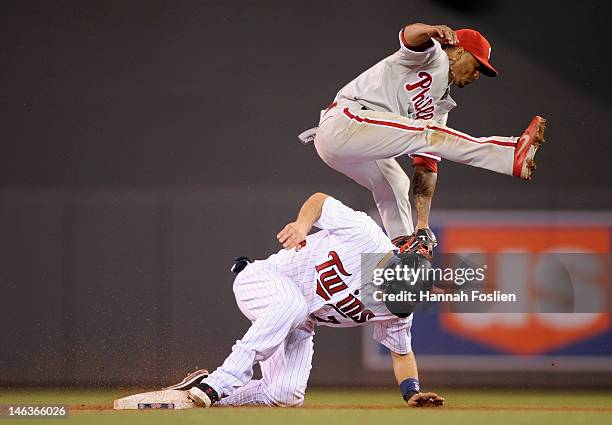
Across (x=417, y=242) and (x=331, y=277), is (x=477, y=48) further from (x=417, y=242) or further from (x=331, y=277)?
(x=331, y=277)

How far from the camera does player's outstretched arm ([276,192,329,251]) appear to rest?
149 inches

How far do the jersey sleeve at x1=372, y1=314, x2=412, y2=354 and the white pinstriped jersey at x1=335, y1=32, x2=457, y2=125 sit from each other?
0.89 meters

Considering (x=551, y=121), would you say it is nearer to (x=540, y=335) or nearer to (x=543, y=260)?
(x=543, y=260)

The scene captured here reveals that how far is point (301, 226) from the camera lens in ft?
12.7

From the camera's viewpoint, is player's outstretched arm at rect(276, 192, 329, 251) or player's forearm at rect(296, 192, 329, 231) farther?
player's forearm at rect(296, 192, 329, 231)

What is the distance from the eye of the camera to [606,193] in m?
6.78

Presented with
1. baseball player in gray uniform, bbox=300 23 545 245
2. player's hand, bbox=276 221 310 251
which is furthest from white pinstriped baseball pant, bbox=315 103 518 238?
player's hand, bbox=276 221 310 251

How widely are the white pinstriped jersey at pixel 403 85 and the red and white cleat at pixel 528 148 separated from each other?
1.81 ft

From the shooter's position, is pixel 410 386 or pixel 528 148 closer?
pixel 528 148

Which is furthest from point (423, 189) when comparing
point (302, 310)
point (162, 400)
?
point (162, 400)

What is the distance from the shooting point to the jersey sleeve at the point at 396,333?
432cm

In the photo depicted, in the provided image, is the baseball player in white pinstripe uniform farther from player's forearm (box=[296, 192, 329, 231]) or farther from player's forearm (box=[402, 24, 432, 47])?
player's forearm (box=[402, 24, 432, 47])

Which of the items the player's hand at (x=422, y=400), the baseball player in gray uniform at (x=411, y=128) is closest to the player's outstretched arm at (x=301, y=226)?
the baseball player in gray uniform at (x=411, y=128)

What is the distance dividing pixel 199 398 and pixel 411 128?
1.35 metres
